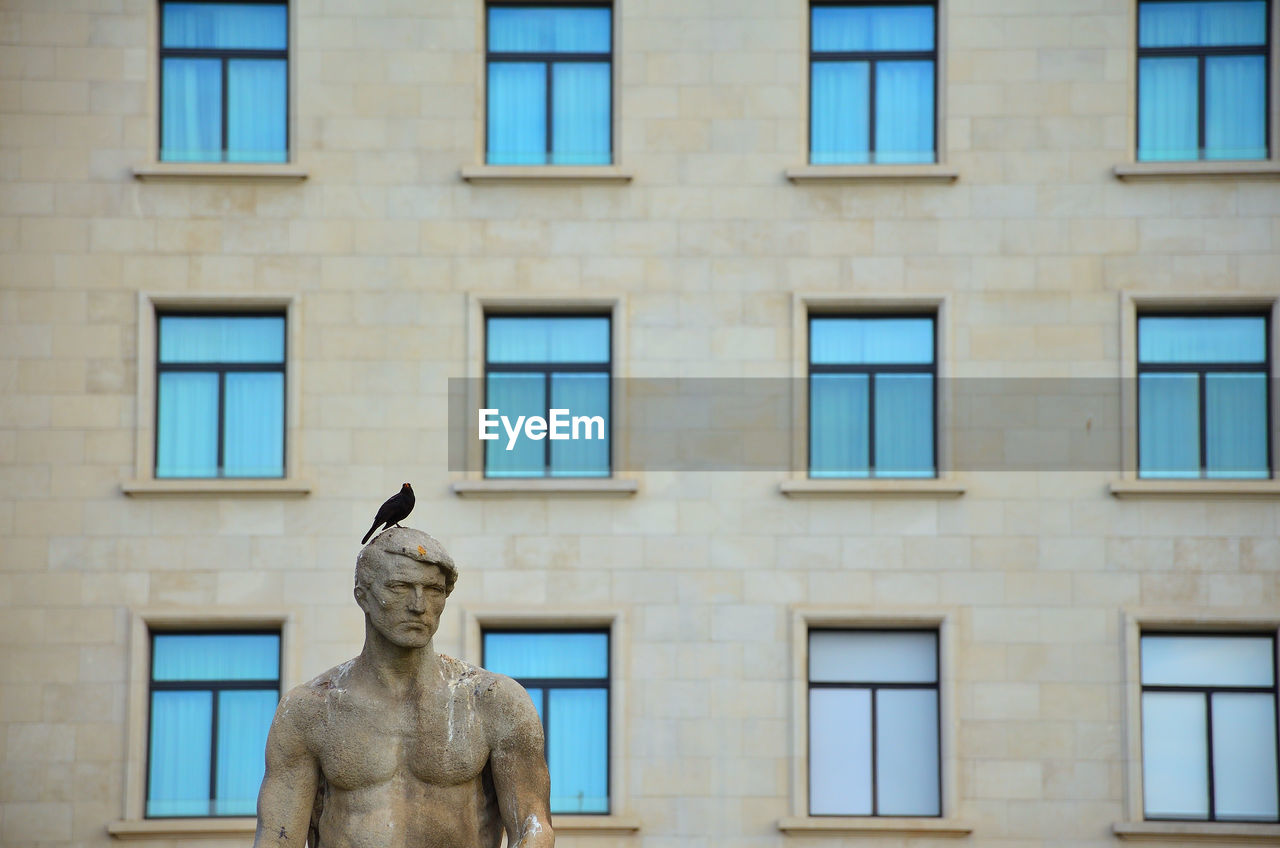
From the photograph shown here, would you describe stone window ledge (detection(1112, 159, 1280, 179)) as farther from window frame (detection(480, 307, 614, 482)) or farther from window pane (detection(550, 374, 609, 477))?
window pane (detection(550, 374, 609, 477))

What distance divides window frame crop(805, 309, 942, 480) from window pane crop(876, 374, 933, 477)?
62 mm

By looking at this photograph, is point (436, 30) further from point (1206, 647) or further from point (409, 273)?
point (1206, 647)

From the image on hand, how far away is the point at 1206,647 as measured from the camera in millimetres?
30219

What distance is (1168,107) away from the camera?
101 ft

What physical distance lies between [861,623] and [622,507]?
380 centimetres

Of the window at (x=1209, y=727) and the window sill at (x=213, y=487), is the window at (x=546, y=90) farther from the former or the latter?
the window at (x=1209, y=727)

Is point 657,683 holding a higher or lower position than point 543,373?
lower

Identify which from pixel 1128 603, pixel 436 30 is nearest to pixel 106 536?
pixel 436 30

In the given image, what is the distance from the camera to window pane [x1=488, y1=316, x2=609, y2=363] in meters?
30.6

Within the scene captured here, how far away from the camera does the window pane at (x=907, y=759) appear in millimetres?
30000

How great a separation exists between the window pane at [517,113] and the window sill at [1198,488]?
9.72m

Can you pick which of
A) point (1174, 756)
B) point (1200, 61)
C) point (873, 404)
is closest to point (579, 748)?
point (873, 404)

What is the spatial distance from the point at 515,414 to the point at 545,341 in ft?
3.85

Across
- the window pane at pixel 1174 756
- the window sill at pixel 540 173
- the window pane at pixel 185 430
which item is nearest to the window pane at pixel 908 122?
the window sill at pixel 540 173
